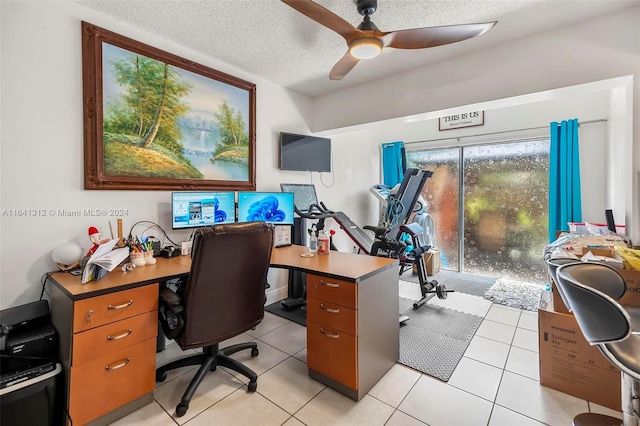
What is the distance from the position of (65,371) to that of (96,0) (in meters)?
2.38

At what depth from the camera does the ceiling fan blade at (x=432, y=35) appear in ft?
5.77

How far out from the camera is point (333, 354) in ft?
6.07

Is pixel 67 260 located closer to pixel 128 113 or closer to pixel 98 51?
pixel 128 113

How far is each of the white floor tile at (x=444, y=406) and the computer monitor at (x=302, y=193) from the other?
85.1 inches

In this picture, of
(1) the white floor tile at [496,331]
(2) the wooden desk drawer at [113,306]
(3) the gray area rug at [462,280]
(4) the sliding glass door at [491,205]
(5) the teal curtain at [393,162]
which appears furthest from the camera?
(5) the teal curtain at [393,162]

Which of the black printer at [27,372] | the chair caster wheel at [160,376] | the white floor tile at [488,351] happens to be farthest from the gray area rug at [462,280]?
the black printer at [27,372]

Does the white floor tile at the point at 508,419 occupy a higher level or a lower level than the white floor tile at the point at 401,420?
higher

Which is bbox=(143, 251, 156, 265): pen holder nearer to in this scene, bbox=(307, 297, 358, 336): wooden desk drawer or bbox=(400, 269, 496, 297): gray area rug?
bbox=(307, 297, 358, 336): wooden desk drawer

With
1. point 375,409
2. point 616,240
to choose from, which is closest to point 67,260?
point 375,409

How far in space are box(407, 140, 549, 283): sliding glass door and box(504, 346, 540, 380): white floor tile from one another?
7.03 feet

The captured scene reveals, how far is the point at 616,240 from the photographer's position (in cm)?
208

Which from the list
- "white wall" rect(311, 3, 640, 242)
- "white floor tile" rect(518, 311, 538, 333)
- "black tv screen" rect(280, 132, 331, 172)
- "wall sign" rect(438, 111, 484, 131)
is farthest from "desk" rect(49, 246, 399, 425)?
"wall sign" rect(438, 111, 484, 131)

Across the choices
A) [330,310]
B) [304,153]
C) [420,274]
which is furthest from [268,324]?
[304,153]

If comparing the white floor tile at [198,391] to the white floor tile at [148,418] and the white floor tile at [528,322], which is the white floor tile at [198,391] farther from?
the white floor tile at [528,322]
